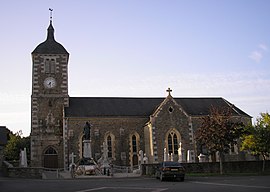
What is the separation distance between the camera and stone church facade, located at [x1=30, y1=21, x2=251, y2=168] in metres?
36.5

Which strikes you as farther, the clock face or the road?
the clock face

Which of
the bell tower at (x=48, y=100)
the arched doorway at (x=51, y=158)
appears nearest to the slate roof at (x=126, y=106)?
the bell tower at (x=48, y=100)

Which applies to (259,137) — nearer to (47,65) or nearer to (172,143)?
(172,143)

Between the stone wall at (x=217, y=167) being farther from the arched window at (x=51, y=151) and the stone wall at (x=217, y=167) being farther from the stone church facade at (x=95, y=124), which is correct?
the arched window at (x=51, y=151)

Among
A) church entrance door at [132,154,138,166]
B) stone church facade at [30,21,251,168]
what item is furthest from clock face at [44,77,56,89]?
church entrance door at [132,154,138,166]

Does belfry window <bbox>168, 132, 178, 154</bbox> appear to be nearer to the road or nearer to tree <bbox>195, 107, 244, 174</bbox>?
tree <bbox>195, 107, 244, 174</bbox>

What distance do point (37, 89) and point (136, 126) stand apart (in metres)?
12.6

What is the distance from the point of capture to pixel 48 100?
3866 cm

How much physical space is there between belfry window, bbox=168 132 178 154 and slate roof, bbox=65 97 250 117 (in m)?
4.00

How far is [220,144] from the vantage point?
27.7 meters

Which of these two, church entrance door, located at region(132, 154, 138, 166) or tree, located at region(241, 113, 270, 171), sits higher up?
tree, located at region(241, 113, 270, 171)

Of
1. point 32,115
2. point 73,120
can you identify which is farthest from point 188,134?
point 32,115

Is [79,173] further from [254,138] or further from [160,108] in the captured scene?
[254,138]

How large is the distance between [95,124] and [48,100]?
6314mm
